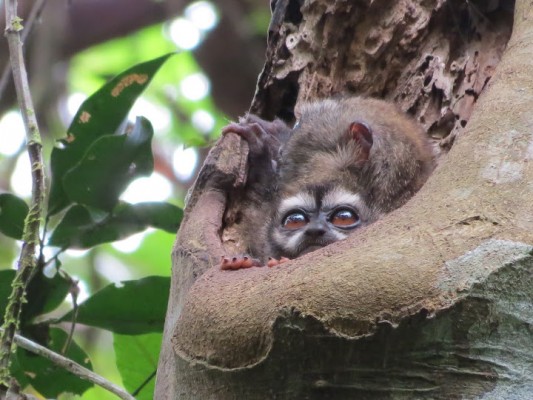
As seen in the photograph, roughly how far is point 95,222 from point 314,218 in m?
0.80

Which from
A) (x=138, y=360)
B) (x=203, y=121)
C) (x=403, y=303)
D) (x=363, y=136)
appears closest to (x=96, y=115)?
(x=138, y=360)

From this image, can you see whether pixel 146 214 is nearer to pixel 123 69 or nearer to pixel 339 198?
pixel 339 198

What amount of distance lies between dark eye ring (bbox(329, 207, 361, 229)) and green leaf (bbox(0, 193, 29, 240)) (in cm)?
110

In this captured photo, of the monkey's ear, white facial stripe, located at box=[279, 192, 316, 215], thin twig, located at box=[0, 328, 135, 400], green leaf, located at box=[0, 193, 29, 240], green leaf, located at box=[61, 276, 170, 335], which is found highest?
the monkey's ear

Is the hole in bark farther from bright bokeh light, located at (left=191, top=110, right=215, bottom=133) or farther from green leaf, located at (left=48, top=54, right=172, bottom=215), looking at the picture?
bright bokeh light, located at (left=191, top=110, right=215, bottom=133)

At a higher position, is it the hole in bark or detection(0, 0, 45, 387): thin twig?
the hole in bark

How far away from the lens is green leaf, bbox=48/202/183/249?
3359 millimetres

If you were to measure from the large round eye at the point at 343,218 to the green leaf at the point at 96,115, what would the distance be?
2.74 feet

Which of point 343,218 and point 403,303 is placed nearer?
point 403,303

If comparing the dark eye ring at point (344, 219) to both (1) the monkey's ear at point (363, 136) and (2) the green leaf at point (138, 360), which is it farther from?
(2) the green leaf at point (138, 360)

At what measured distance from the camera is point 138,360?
3.55 m

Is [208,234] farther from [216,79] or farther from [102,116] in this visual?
[216,79]

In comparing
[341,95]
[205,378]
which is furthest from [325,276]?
[341,95]

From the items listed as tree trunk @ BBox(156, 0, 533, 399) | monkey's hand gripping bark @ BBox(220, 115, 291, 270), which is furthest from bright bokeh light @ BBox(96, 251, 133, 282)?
tree trunk @ BBox(156, 0, 533, 399)
